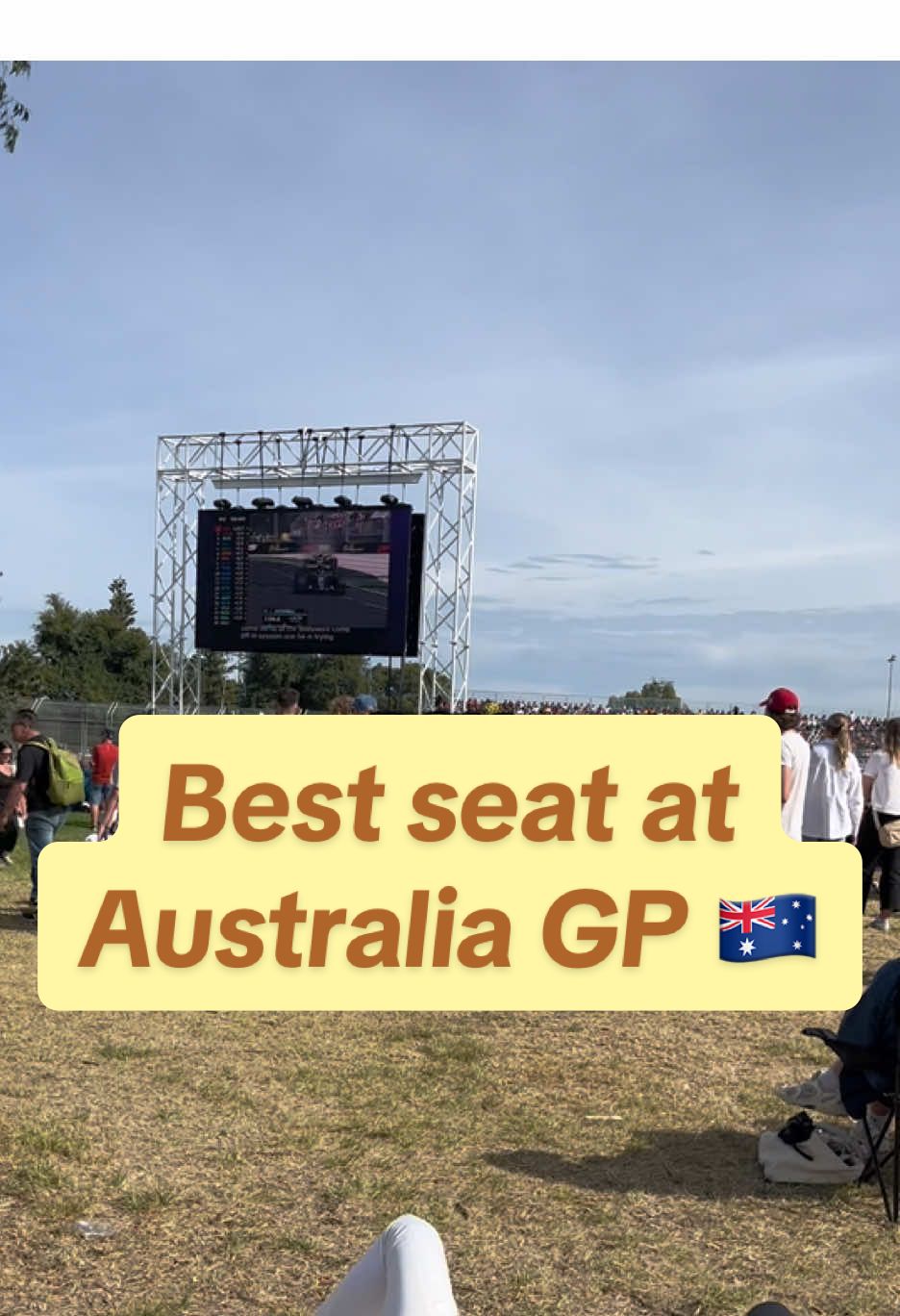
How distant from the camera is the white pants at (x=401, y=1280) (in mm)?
1606

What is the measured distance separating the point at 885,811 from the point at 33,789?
6672 millimetres

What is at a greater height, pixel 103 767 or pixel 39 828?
pixel 103 767

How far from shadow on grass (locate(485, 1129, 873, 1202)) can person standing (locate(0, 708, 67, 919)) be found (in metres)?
5.74

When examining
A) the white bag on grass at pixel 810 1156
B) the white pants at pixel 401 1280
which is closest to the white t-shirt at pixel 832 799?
the white bag on grass at pixel 810 1156

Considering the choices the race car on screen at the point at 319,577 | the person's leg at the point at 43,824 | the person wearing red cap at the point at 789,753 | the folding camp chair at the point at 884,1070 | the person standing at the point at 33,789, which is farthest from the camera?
the race car on screen at the point at 319,577

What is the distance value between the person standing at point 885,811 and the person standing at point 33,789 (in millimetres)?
6410

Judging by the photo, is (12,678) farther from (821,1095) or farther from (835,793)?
(821,1095)

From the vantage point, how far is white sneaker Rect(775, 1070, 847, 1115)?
5016 millimetres

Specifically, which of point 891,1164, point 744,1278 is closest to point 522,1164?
point 744,1278

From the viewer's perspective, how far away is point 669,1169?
5.00 metres

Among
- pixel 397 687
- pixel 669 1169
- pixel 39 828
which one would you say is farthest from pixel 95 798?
pixel 397 687

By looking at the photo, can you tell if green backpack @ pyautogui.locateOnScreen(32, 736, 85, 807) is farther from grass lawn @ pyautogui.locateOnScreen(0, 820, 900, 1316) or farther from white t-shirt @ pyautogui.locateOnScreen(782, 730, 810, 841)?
white t-shirt @ pyautogui.locateOnScreen(782, 730, 810, 841)

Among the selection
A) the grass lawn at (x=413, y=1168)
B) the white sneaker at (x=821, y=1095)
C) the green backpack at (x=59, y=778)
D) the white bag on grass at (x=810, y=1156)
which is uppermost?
the green backpack at (x=59, y=778)

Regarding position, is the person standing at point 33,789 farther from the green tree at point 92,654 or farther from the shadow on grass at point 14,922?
the green tree at point 92,654
